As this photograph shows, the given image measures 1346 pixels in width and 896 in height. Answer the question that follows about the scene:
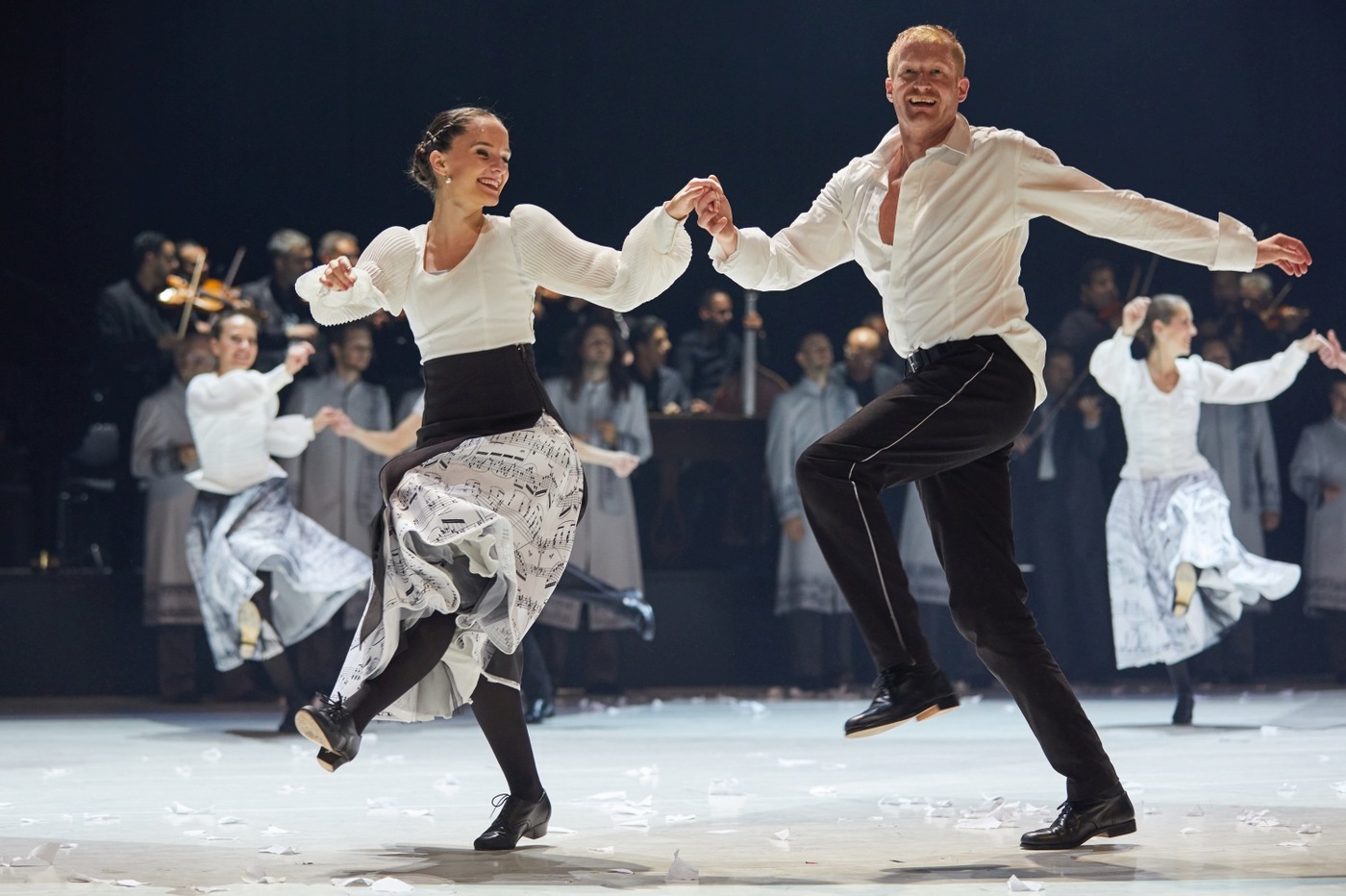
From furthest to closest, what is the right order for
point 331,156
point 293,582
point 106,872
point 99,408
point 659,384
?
1. point 331,156
2. point 659,384
3. point 99,408
4. point 293,582
5. point 106,872

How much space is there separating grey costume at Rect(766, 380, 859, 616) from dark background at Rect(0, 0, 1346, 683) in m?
2.09

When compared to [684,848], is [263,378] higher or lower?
higher

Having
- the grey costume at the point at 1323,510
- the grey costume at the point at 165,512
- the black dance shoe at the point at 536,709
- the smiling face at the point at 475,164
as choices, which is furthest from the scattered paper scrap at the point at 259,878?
the grey costume at the point at 1323,510

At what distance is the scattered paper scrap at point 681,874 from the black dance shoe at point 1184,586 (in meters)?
4.09

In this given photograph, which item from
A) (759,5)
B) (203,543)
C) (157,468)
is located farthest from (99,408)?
(759,5)

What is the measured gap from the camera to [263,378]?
270 inches

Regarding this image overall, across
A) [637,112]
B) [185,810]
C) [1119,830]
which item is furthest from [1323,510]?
[185,810]

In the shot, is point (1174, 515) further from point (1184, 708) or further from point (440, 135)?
point (440, 135)

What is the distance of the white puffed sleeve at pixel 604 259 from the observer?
138 inches

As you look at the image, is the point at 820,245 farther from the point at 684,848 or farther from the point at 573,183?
the point at 573,183

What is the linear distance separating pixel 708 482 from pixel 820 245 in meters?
5.65

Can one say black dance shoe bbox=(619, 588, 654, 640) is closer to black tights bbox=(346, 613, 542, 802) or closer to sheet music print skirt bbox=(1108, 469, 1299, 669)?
sheet music print skirt bbox=(1108, 469, 1299, 669)

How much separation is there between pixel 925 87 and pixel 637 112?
25.1 feet

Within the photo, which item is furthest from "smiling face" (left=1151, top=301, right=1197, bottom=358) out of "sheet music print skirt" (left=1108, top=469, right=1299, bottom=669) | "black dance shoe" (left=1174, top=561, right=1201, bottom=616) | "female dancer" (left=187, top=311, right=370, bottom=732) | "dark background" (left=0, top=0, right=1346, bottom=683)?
"female dancer" (left=187, top=311, right=370, bottom=732)
